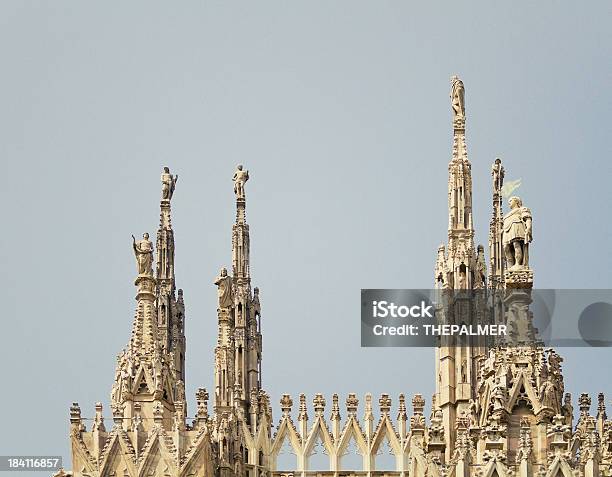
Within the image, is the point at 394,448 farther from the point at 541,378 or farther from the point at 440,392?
the point at 541,378

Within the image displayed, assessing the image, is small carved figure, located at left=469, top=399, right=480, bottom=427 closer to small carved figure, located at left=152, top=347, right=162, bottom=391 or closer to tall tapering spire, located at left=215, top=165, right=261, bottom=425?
small carved figure, located at left=152, top=347, right=162, bottom=391

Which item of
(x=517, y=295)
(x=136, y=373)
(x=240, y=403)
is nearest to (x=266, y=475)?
(x=240, y=403)

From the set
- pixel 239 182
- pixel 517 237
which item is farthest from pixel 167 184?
pixel 517 237

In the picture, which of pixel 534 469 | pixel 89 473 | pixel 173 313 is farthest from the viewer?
pixel 173 313

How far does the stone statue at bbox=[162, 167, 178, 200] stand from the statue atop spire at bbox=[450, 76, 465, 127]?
10465mm

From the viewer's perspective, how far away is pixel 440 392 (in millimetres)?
88562

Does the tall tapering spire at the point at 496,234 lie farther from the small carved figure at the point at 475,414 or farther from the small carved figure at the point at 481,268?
the small carved figure at the point at 475,414

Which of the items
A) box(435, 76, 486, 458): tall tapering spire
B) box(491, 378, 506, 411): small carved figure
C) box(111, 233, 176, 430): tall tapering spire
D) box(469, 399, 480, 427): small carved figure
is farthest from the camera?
box(435, 76, 486, 458): tall tapering spire

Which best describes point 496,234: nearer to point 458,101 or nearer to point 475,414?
point 458,101

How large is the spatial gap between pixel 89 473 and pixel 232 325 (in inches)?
478

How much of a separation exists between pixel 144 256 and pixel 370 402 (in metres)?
10.0

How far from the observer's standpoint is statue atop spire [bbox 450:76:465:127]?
307 feet

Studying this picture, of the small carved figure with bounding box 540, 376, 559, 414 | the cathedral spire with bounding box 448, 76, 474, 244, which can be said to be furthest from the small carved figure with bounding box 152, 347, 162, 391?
the small carved figure with bounding box 540, 376, 559, 414

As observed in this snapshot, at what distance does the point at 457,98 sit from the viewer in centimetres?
9412
